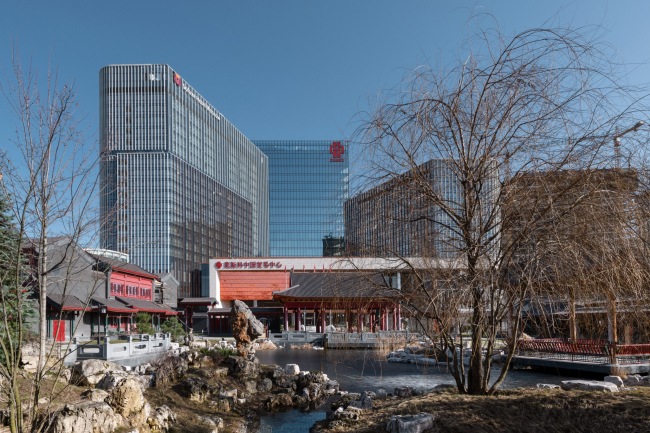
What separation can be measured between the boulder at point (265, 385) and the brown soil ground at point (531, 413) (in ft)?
27.7

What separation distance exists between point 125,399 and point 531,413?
7299mm

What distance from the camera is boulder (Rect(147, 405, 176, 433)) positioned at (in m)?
9.89

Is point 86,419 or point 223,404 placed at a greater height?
point 86,419

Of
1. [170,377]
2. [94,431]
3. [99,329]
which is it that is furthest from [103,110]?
[94,431]

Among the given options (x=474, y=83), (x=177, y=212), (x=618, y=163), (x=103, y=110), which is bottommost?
(x=618, y=163)

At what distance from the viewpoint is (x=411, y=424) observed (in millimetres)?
6820

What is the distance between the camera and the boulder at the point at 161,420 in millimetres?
9888

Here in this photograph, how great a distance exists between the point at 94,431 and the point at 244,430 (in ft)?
14.6

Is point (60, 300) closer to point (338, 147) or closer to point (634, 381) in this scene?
point (634, 381)

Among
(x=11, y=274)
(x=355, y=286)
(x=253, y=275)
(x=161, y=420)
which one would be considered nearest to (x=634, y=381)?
(x=355, y=286)

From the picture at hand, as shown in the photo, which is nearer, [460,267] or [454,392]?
[460,267]

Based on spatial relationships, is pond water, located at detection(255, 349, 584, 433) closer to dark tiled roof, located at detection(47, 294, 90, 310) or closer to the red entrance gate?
the red entrance gate

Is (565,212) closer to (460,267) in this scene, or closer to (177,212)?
(460,267)

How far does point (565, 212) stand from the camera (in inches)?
247
